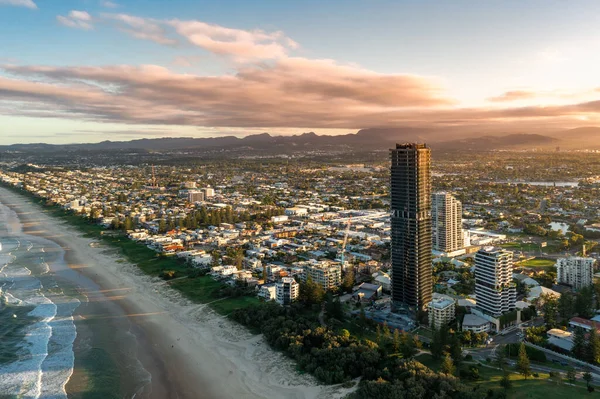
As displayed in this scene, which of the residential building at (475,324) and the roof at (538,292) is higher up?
the residential building at (475,324)

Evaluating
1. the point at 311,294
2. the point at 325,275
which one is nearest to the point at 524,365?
the point at 311,294

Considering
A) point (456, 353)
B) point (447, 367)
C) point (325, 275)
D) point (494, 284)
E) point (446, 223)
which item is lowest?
point (456, 353)

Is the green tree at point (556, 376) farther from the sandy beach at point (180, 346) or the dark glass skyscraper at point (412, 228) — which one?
the sandy beach at point (180, 346)

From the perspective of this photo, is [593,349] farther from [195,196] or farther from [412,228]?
[195,196]

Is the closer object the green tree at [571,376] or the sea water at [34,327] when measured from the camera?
the green tree at [571,376]

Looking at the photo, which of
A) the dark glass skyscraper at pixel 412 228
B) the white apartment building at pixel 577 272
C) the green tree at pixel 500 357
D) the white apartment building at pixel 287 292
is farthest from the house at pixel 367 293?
the white apartment building at pixel 577 272

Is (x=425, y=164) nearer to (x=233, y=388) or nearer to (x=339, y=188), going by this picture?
(x=233, y=388)

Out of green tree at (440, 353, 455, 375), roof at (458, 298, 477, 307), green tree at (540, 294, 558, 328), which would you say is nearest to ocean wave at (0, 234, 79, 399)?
green tree at (440, 353, 455, 375)

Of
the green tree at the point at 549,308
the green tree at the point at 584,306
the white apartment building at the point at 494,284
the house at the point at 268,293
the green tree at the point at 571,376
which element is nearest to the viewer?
the green tree at the point at 571,376
